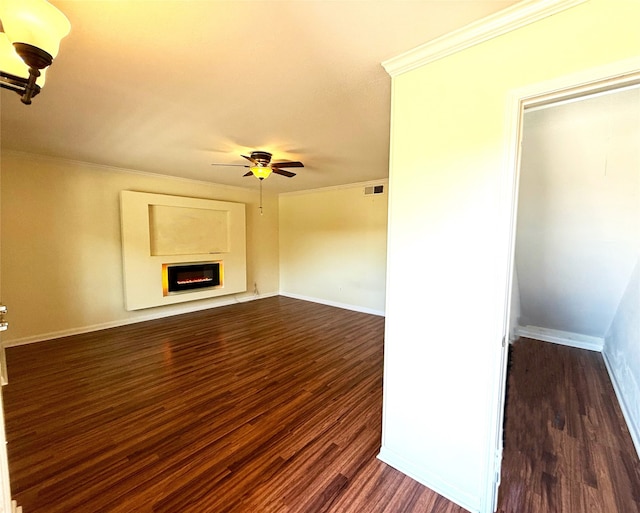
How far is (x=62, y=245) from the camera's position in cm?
393

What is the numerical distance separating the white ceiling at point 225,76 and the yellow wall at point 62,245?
20.9 inches

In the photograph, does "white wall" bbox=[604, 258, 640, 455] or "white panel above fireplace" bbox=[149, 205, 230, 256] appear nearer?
"white wall" bbox=[604, 258, 640, 455]

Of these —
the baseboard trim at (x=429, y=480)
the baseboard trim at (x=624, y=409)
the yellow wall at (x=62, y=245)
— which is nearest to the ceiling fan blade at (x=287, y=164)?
the yellow wall at (x=62, y=245)

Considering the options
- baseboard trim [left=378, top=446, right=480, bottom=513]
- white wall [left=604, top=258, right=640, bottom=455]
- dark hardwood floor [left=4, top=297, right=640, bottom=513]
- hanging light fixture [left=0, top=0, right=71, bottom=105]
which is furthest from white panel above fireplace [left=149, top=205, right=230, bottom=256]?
white wall [left=604, top=258, right=640, bottom=455]

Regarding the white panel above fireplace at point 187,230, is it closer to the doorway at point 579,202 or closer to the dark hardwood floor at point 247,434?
the dark hardwood floor at point 247,434

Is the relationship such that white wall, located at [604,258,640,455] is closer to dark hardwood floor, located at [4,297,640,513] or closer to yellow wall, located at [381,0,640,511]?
dark hardwood floor, located at [4,297,640,513]

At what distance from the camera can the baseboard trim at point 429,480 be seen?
151 centimetres

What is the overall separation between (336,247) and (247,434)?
13.8 feet

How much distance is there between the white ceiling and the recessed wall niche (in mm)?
1263

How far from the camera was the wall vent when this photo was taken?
517 cm

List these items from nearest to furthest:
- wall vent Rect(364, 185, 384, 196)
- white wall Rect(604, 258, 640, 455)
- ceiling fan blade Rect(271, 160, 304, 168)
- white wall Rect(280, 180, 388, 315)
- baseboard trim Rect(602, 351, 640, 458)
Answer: baseboard trim Rect(602, 351, 640, 458) → white wall Rect(604, 258, 640, 455) → ceiling fan blade Rect(271, 160, 304, 168) → wall vent Rect(364, 185, 384, 196) → white wall Rect(280, 180, 388, 315)

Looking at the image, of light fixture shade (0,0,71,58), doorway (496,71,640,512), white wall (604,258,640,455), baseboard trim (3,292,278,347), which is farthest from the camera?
baseboard trim (3,292,278,347)

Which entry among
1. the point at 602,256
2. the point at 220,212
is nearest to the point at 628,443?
the point at 602,256

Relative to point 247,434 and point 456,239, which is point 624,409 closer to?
point 456,239
